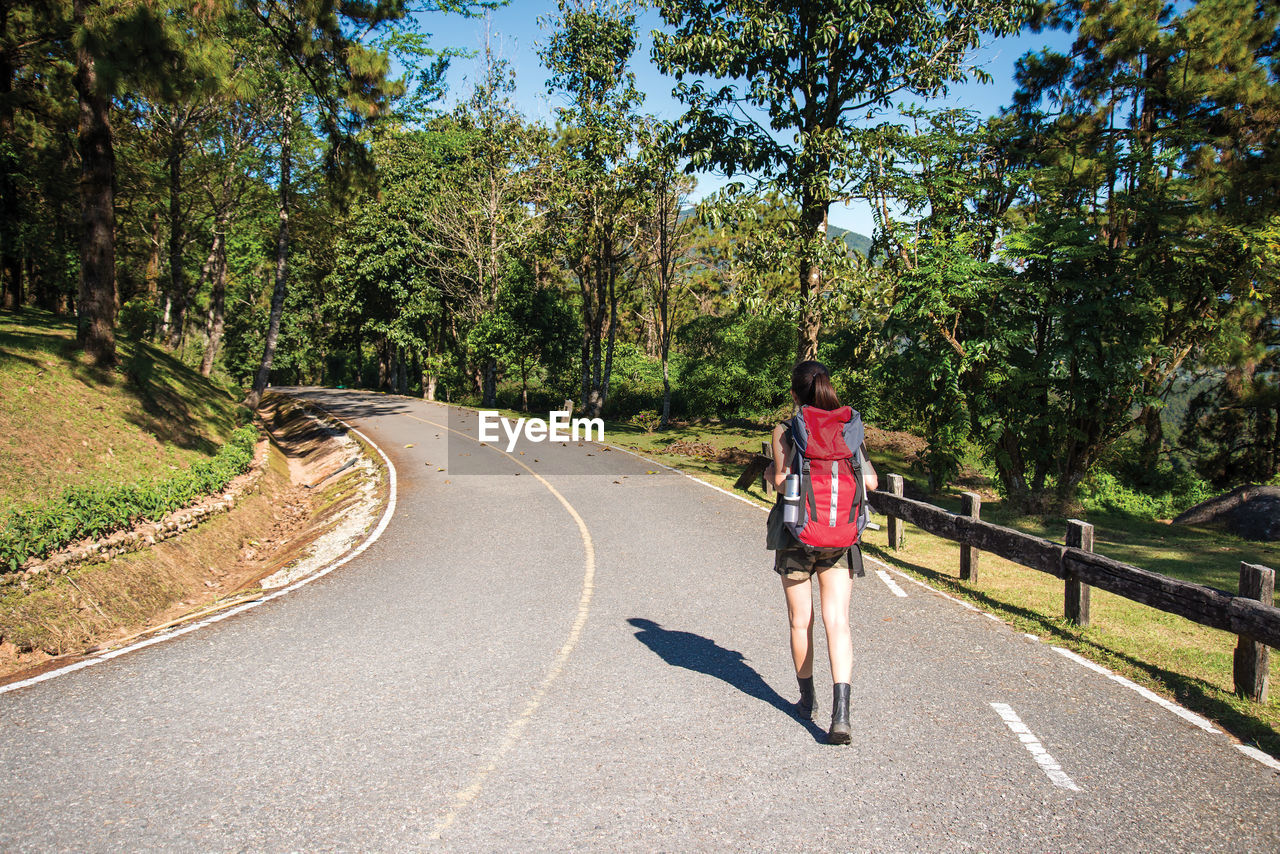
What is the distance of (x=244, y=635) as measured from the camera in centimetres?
706

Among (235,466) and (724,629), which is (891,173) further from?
(235,466)

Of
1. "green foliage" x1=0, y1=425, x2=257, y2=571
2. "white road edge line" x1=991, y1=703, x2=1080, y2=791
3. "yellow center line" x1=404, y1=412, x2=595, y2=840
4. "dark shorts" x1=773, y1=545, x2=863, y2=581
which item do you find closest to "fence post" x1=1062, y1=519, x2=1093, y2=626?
"white road edge line" x1=991, y1=703, x2=1080, y2=791

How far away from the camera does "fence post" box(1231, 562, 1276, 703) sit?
18.5 feet

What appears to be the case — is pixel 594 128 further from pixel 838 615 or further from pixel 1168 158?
pixel 838 615

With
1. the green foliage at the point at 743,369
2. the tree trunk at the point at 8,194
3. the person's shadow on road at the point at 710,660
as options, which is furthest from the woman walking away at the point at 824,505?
the green foliage at the point at 743,369

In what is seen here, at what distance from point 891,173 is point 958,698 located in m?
13.0

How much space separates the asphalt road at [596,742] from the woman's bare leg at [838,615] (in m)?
0.56

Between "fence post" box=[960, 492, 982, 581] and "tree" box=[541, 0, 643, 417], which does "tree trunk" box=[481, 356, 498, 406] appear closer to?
"tree" box=[541, 0, 643, 417]

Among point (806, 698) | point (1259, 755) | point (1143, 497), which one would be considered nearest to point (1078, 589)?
point (1259, 755)

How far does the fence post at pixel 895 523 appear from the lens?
10844 mm

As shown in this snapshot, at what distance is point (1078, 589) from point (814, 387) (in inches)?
179

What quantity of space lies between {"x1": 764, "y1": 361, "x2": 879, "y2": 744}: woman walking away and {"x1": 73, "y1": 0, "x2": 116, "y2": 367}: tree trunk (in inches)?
622

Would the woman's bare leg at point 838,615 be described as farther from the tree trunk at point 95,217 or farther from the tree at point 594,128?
the tree at point 594,128

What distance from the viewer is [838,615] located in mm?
A: 4789
